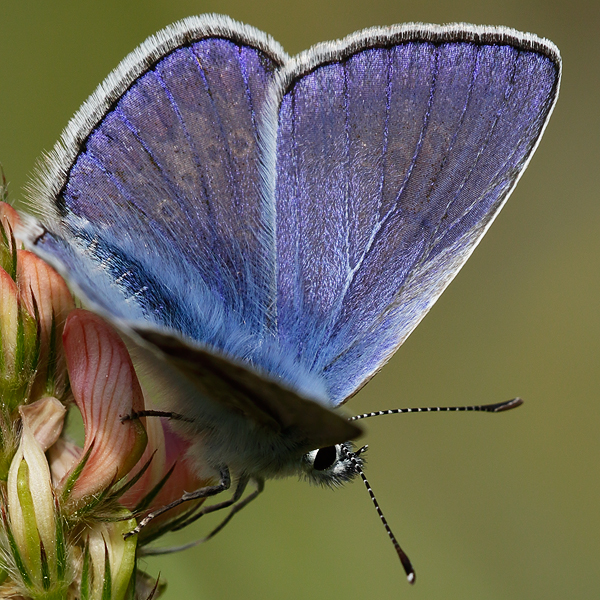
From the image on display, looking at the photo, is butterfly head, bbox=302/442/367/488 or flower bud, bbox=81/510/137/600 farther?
butterfly head, bbox=302/442/367/488

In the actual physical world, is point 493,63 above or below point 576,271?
below

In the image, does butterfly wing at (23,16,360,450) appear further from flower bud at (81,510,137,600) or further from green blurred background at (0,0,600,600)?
green blurred background at (0,0,600,600)

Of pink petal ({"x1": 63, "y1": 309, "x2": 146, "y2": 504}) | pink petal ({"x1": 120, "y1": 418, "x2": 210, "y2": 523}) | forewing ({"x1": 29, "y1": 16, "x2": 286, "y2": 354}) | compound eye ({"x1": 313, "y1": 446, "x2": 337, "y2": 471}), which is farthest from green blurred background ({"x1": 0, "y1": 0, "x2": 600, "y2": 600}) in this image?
forewing ({"x1": 29, "y1": 16, "x2": 286, "y2": 354})

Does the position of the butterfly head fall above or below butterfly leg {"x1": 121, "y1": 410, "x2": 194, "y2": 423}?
below

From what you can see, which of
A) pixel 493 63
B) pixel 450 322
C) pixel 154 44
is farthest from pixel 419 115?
pixel 450 322

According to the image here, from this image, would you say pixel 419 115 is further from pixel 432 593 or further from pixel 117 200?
pixel 432 593


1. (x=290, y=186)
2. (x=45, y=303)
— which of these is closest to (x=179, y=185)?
(x=290, y=186)
